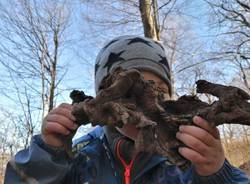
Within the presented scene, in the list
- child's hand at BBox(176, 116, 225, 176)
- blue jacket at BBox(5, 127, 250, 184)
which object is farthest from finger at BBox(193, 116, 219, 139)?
blue jacket at BBox(5, 127, 250, 184)

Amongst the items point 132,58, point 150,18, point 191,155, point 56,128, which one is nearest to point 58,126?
point 56,128

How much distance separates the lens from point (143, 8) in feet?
30.2

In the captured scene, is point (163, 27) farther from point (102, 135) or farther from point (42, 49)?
point (102, 135)

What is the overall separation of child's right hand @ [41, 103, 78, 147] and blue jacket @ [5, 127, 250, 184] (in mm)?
37

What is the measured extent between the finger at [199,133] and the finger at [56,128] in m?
0.50

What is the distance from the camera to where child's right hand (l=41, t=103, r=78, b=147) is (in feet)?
4.87

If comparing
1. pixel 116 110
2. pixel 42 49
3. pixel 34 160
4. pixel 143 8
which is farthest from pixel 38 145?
pixel 42 49

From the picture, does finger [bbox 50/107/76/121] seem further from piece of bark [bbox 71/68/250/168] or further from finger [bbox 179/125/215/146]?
finger [bbox 179/125/215/146]

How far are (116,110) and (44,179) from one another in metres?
0.55

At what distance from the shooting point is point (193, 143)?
52.0 inches

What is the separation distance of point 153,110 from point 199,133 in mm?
210

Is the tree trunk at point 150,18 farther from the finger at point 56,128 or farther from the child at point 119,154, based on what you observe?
the finger at point 56,128

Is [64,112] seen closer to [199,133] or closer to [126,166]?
[126,166]

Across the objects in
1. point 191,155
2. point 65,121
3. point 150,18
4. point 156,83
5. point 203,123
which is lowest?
point 191,155
